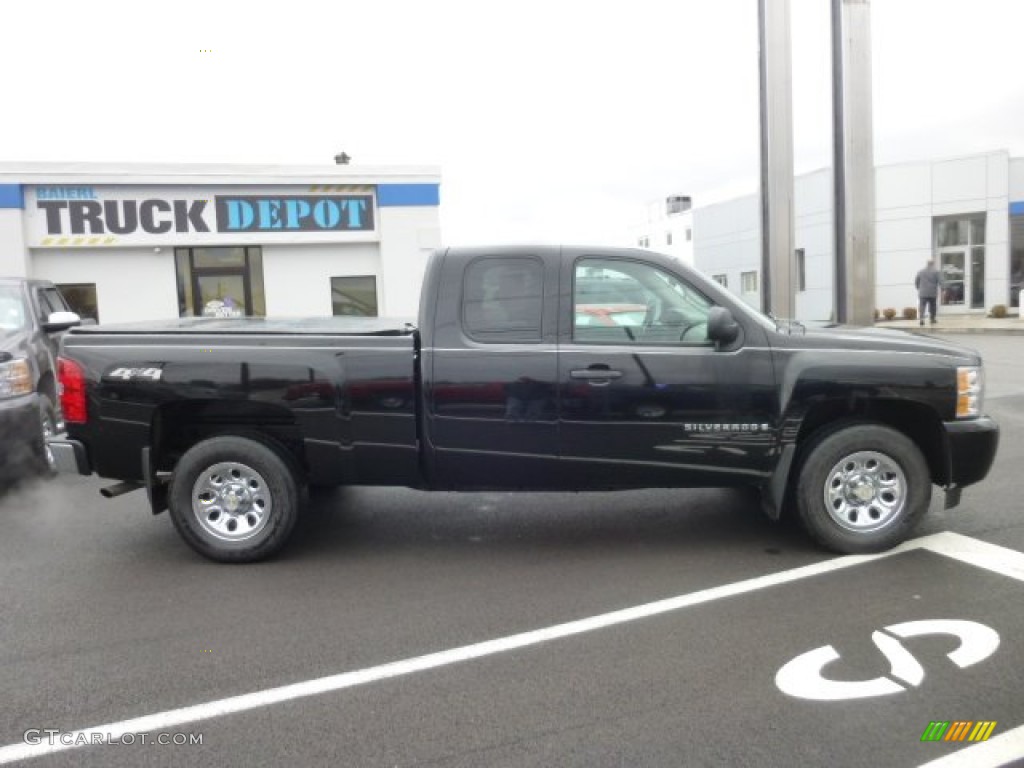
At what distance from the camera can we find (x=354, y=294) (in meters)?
18.9

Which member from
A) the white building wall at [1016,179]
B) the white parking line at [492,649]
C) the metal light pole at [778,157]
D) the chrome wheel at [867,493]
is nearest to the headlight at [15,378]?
the white parking line at [492,649]

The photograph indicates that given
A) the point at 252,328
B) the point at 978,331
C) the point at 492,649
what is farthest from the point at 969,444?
the point at 978,331

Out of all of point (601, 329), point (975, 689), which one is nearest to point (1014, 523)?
point (975, 689)

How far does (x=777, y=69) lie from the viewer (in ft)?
40.2

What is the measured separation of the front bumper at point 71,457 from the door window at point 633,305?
3.07m

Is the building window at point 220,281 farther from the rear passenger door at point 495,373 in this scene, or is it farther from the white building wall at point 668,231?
the white building wall at point 668,231

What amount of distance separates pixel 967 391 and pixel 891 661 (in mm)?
2091

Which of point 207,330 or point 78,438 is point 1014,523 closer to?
point 207,330

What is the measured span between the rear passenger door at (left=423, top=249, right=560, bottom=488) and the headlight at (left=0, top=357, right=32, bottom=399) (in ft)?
12.6

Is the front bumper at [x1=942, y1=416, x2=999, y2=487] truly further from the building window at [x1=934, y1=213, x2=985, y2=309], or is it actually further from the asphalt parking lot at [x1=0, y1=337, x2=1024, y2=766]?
the building window at [x1=934, y1=213, x2=985, y2=309]

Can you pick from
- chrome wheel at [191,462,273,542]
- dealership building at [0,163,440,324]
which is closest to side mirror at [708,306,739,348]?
chrome wheel at [191,462,273,542]

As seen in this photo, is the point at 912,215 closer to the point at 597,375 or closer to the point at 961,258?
the point at 961,258

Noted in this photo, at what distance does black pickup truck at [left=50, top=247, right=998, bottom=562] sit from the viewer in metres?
5.17

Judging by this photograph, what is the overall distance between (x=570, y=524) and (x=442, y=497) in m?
1.29
